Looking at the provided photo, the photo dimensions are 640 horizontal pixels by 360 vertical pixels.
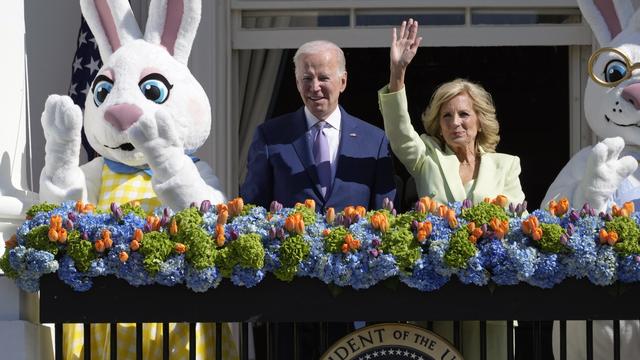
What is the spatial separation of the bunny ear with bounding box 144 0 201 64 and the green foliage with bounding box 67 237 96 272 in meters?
1.49

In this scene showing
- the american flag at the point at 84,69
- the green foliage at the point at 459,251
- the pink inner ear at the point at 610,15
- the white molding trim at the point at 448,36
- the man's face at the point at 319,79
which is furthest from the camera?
the white molding trim at the point at 448,36

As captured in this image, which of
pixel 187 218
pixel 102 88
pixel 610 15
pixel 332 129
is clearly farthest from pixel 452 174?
pixel 102 88

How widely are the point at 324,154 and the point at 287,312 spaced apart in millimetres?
1028

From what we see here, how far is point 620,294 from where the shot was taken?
747 centimetres

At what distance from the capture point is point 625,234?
7.41 meters

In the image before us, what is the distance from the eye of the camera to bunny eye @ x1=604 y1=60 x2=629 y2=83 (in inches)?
334

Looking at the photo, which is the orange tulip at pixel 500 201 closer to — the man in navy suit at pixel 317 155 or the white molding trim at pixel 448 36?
the man in navy suit at pixel 317 155

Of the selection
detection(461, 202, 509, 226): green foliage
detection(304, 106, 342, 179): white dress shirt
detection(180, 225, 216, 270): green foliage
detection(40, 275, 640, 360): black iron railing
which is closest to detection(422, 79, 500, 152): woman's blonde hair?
detection(304, 106, 342, 179): white dress shirt

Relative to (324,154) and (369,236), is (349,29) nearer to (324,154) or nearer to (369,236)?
(324,154)

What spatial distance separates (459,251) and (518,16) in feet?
11.3

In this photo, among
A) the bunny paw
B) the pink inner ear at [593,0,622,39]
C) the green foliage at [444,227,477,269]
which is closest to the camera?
the green foliage at [444,227,477,269]

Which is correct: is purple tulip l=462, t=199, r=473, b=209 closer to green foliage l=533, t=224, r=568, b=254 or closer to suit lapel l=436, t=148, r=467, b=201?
green foliage l=533, t=224, r=568, b=254

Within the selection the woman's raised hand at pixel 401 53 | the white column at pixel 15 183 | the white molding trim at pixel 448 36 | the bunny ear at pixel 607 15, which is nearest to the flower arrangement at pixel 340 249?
the white column at pixel 15 183

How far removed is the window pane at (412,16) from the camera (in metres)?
10.5
